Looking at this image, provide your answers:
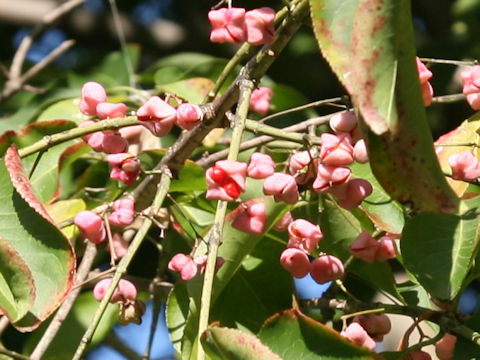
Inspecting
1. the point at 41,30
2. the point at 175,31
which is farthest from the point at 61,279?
the point at 175,31

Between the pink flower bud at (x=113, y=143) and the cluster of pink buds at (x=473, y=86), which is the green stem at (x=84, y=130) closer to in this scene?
the pink flower bud at (x=113, y=143)

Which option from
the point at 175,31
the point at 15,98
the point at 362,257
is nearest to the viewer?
the point at 362,257

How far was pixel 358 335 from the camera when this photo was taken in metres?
1.04

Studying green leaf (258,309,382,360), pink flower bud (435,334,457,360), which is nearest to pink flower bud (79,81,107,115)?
green leaf (258,309,382,360)

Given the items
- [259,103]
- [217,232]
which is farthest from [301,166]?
[259,103]

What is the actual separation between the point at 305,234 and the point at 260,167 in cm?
9

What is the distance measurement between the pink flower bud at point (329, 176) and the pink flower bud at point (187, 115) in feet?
0.47

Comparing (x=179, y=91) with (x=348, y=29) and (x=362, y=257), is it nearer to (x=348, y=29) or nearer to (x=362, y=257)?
(x=362, y=257)

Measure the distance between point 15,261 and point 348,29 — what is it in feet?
1.32

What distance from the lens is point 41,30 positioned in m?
1.96

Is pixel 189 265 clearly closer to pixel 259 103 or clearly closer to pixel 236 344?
pixel 236 344

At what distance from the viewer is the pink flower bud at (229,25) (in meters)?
1.00

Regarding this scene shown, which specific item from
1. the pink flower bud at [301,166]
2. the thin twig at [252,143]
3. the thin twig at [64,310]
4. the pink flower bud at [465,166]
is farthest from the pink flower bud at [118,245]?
the pink flower bud at [465,166]

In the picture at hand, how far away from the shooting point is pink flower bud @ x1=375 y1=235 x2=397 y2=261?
112 cm
